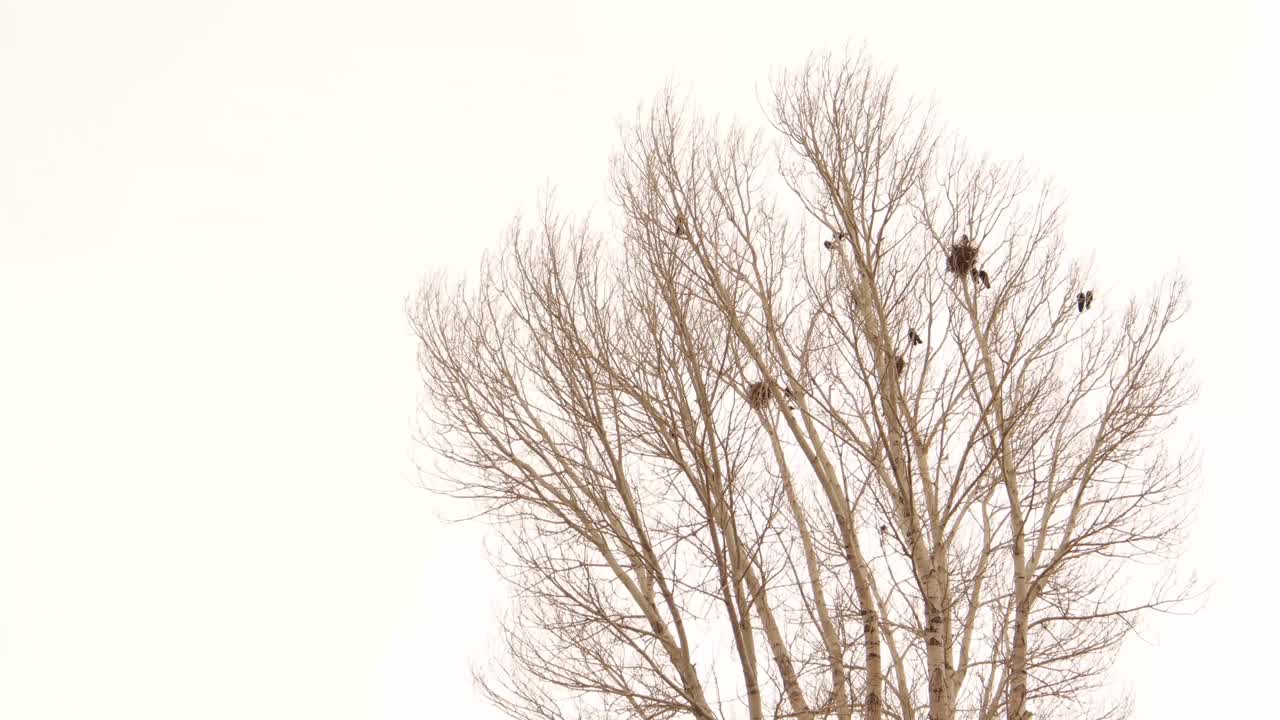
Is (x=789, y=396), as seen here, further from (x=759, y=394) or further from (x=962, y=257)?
(x=962, y=257)

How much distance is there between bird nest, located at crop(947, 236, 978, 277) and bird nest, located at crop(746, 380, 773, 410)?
1126mm

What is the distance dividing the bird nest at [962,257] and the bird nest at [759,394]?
1.13 metres

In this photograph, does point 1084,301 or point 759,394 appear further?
point 1084,301

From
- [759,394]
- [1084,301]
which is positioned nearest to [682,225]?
[759,394]

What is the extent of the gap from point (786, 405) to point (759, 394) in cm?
21

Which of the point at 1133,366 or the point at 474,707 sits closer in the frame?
the point at 1133,366

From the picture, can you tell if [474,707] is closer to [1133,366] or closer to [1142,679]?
[1142,679]

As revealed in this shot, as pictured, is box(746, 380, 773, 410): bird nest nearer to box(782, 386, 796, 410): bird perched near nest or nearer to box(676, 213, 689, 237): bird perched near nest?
box(782, 386, 796, 410): bird perched near nest

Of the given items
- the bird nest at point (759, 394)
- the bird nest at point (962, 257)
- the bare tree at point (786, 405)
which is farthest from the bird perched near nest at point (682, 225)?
the bird nest at point (962, 257)

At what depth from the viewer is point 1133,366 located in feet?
19.0

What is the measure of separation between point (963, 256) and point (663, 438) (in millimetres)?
1921

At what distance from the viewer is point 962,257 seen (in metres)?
5.55

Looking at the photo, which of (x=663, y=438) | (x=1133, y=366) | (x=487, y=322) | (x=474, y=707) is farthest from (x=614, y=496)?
(x=474, y=707)

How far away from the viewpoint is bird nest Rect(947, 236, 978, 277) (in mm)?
5531
